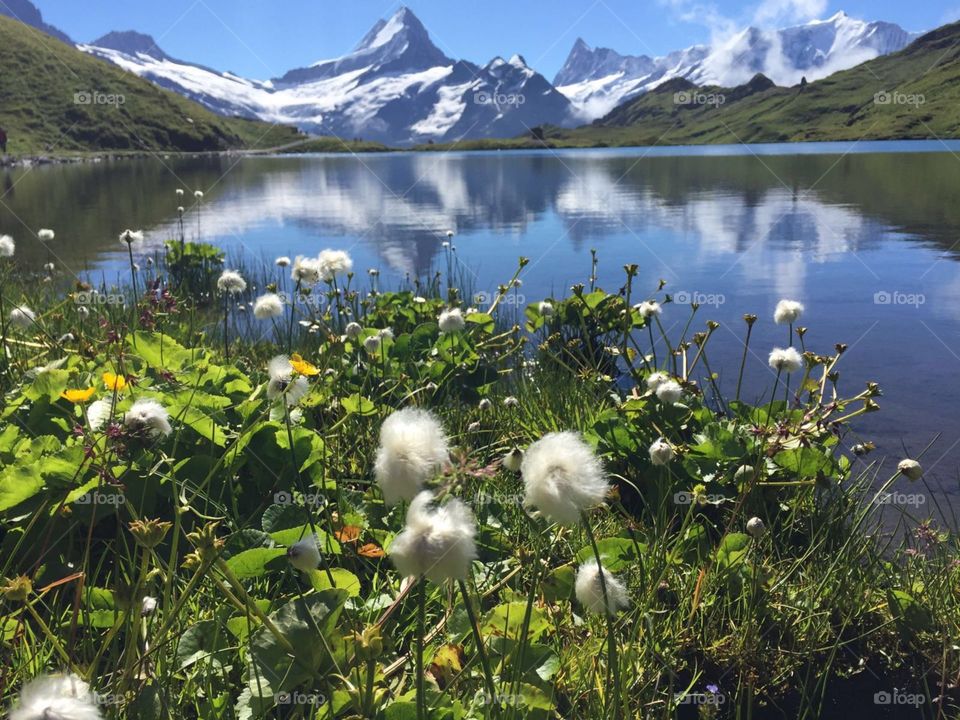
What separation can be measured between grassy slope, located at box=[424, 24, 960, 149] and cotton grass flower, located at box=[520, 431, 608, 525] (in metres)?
105

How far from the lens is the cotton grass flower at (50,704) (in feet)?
3.50

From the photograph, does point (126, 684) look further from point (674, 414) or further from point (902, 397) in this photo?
point (902, 397)

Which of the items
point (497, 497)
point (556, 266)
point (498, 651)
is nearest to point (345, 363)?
point (497, 497)

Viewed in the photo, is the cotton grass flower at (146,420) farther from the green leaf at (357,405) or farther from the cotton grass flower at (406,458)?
the green leaf at (357,405)

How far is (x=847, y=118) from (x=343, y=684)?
142374 millimetres

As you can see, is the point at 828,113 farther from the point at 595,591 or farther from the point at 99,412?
the point at 595,591

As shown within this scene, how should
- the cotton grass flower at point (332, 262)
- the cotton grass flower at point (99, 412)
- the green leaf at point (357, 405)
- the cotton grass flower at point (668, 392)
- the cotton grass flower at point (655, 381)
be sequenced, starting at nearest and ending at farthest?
the cotton grass flower at point (99, 412) → the cotton grass flower at point (668, 392) → the cotton grass flower at point (655, 381) → the green leaf at point (357, 405) → the cotton grass flower at point (332, 262)

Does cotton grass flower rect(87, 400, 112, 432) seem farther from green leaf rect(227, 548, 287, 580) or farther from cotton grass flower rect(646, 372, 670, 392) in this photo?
cotton grass flower rect(646, 372, 670, 392)

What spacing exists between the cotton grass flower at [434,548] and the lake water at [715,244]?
11.3 ft

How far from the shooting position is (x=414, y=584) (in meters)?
1.39

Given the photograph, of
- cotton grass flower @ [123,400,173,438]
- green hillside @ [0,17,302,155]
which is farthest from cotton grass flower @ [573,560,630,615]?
green hillside @ [0,17,302,155]

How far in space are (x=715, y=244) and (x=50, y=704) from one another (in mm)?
11415

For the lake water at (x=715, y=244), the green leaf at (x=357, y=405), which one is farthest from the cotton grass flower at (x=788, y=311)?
the green leaf at (x=357, y=405)

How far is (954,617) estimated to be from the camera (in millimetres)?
2484
